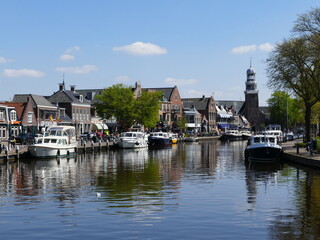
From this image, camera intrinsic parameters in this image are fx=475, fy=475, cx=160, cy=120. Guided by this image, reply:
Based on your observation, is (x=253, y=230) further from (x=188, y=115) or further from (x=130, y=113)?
(x=188, y=115)

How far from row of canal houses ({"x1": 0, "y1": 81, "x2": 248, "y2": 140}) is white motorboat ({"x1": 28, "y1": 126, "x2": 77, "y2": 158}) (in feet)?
24.9

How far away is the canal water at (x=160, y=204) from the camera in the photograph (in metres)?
19.0

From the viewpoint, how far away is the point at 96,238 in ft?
59.3

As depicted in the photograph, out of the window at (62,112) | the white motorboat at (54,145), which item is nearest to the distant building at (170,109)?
the window at (62,112)

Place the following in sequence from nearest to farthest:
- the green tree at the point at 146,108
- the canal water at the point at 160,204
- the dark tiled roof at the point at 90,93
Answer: the canal water at the point at 160,204
the green tree at the point at 146,108
the dark tiled roof at the point at 90,93

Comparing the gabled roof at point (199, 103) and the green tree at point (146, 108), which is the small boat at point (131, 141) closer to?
the green tree at point (146, 108)

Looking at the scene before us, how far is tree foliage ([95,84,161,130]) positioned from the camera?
98562mm

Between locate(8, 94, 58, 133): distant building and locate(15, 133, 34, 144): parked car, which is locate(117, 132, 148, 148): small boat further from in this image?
locate(15, 133, 34, 144): parked car

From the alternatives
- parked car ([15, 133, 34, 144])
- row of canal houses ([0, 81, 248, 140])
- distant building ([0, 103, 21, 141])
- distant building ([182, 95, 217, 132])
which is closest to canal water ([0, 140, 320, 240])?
parked car ([15, 133, 34, 144])

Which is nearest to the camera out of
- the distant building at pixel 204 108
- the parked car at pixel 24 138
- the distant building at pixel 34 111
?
the parked car at pixel 24 138

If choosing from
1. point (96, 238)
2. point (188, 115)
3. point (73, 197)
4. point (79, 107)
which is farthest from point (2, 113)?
point (188, 115)

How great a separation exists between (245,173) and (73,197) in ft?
59.4

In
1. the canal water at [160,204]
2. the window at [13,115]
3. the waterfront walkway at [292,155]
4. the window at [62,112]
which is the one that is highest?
the window at [62,112]

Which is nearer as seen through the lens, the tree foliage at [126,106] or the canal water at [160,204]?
the canal water at [160,204]
